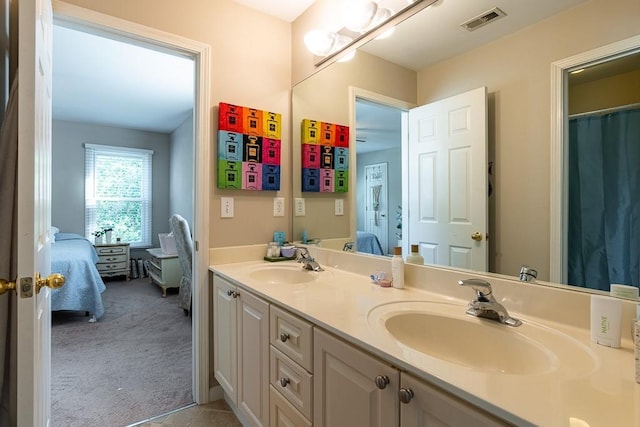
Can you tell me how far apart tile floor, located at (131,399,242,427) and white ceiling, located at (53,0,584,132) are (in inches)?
81.3

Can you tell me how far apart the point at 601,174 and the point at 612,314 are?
40 cm

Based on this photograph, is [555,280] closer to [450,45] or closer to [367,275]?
[367,275]

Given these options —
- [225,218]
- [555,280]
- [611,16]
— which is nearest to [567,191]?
[555,280]

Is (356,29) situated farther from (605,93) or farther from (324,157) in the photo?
(605,93)

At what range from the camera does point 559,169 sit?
104cm

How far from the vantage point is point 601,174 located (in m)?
0.95

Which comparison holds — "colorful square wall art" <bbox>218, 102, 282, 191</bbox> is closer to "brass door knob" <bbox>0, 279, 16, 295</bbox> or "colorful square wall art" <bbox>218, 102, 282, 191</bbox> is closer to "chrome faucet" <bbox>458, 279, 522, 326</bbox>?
"brass door knob" <bbox>0, 279, 16, 295</bbox>

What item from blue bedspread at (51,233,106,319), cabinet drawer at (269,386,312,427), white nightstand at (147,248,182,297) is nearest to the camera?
cabinet drawer at (269,386,312,427)

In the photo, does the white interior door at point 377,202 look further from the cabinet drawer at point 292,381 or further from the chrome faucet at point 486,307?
the cabinet drawer at point 292,381

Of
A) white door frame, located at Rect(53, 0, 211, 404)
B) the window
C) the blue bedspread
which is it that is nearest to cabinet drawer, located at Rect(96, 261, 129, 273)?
the window

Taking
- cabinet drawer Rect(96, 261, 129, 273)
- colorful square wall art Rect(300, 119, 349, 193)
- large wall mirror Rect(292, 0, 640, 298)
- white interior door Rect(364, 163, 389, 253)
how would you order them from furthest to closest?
1. cabinet drawer Rect(96, 261, 129, 273)
2. colorful square wall art Rect(300, 119, 349, 193)
3. white interior door Rect(364, 163, 389, 253)
4. large wall mirror Rect(292, 0, 640, 298)

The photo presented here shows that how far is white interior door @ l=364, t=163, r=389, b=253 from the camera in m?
1.67

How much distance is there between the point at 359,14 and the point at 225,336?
1.87 m

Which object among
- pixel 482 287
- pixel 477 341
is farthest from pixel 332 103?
pixel 477 341
